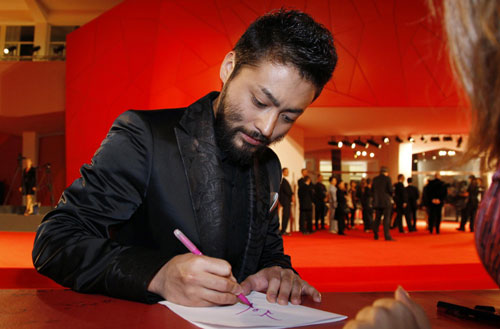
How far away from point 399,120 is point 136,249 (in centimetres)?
997

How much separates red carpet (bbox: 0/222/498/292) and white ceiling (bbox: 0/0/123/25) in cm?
957

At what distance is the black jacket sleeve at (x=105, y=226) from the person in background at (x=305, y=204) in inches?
319

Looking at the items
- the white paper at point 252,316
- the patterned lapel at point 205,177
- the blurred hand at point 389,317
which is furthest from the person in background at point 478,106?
the patterned lapel at point 205,177

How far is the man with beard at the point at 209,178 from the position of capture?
1.03 meters

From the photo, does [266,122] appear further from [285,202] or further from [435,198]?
[435,198]

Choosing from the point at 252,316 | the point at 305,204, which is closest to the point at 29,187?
the point at 305,204

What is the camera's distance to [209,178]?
118 centimetres

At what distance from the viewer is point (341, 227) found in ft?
30.5

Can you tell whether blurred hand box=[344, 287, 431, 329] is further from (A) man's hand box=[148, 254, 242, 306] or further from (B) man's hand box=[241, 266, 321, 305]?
(B) man's hand box=[241, 266, 321, 305]

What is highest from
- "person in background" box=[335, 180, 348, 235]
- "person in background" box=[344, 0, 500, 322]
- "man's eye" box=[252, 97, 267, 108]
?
"man's eye" box=[252, 97, 267, 108]

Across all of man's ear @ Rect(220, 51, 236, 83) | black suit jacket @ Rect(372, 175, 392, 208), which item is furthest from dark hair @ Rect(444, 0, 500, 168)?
black suit jacket @ Rect(372, 175, 392, 208)

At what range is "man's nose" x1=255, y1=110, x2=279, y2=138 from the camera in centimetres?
120

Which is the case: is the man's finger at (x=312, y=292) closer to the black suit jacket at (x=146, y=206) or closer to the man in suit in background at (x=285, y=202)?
the black suit jacket at (x=146, y=206)

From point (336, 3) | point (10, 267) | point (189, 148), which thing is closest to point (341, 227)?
point (336, 3)
